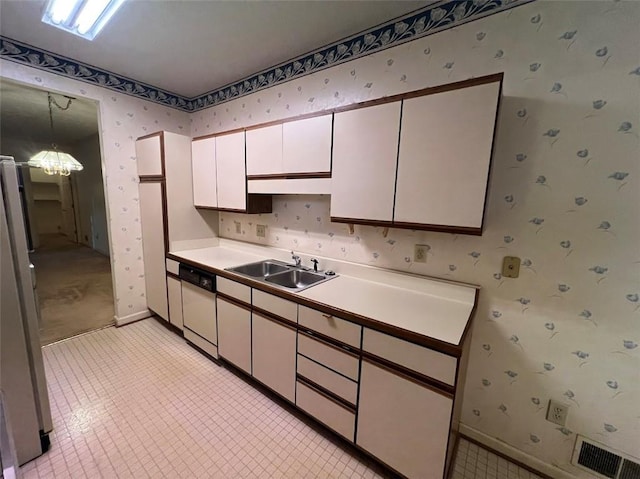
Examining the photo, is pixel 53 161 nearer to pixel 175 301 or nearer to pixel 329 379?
pixel 175 301

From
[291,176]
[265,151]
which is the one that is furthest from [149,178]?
[291,176]

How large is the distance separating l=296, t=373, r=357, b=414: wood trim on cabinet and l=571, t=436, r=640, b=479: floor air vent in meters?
1.16

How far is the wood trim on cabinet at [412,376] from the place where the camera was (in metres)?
1.11

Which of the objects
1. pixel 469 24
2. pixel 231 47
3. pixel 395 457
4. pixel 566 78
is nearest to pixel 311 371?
pixel 395 457

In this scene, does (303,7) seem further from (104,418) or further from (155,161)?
(104,418)

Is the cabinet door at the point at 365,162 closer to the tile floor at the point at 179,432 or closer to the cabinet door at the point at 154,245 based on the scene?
the tile floor at the point at 179,432

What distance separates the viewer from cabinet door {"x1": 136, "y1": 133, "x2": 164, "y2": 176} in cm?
250

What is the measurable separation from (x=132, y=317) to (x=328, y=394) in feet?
8.40

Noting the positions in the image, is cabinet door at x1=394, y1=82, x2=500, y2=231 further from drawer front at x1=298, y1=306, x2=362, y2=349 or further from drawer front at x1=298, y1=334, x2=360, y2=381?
drawer front at x1=298, y1=334, x2=360, y2=381

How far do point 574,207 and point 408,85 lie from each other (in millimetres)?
1127

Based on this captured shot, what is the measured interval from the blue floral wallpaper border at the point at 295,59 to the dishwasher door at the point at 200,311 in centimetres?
Answer: 195

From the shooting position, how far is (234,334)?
2.04 meters

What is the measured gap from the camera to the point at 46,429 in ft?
4.92

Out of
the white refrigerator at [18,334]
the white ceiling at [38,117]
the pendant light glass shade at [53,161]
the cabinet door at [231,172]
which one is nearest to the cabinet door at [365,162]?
the cabinet door at [231,172]
